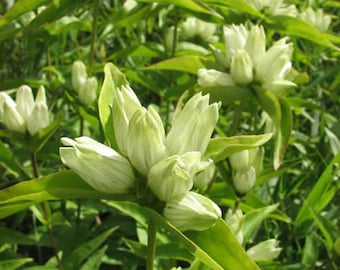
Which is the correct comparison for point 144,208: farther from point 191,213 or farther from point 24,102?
point 24,102

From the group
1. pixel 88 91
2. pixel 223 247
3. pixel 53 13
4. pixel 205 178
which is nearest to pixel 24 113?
pixel 53 13

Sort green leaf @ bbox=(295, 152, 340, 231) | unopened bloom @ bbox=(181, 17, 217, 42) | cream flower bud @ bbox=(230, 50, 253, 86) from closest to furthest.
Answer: cream flower bud @ bbox=(230, 50, 253, 86) → green leaf @ bbox=(295, 152, 340, 231) → unopened bloom @ bbox=(181, 17, 217, 42)

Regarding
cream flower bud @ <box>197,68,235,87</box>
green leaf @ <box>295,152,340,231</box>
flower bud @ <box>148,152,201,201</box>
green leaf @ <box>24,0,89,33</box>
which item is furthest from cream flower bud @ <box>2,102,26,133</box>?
green leaf @ <box>295,152,340,231</box>

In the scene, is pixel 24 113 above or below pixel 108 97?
below

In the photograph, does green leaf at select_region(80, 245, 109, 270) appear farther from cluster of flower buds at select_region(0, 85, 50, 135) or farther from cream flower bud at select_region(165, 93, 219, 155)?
cream flower bud at select_region(165, 93, 219, 155)

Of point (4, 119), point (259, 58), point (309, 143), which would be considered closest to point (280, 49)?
point (259, 58)

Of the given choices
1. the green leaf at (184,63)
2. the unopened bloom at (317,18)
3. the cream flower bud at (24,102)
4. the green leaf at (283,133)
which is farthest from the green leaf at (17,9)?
the unopened bloom at (317,18)

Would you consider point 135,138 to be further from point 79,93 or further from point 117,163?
point 79,93
